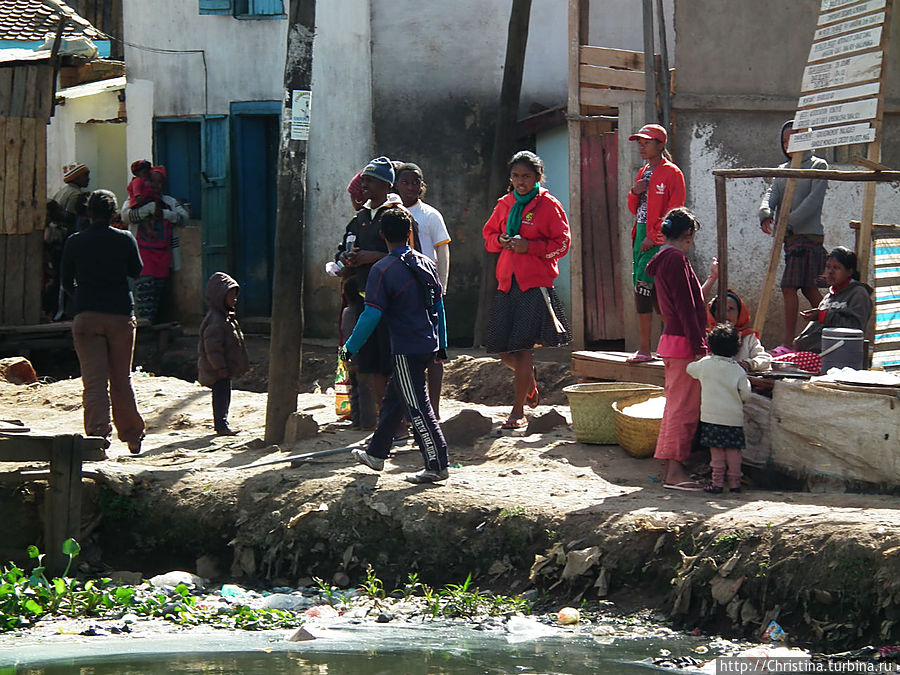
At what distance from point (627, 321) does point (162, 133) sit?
7.58 m

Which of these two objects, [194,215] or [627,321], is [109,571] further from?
[194,215]

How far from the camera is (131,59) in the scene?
16.0m

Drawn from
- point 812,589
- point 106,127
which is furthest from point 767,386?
point 106,127

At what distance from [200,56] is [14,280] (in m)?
3.72

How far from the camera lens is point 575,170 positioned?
11.4m

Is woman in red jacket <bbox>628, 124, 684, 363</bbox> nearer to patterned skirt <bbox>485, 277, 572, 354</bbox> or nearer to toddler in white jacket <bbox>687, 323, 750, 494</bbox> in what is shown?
patterned skirt <bbox>485, 277, 572, 354</bbox>

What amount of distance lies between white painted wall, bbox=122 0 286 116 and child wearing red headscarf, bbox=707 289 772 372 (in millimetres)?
8467

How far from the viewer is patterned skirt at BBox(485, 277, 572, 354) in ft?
27.5

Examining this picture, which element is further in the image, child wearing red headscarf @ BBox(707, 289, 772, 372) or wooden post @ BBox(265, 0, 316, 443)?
wooden post @ BBox(265, 0, 316, 443)

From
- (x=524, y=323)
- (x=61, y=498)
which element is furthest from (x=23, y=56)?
(x=61, y=498)

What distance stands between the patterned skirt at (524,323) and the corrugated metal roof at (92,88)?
1072 cm

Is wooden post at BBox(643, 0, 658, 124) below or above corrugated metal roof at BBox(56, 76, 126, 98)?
below

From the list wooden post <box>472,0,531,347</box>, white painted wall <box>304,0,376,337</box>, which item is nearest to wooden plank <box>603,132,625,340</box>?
wooden post <box>472,0,531,347</box>

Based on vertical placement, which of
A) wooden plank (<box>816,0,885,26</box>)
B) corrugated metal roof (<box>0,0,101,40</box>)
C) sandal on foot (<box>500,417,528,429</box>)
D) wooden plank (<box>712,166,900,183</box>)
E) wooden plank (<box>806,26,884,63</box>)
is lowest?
sandal on foot (<box>500,417,528,429</box>)
